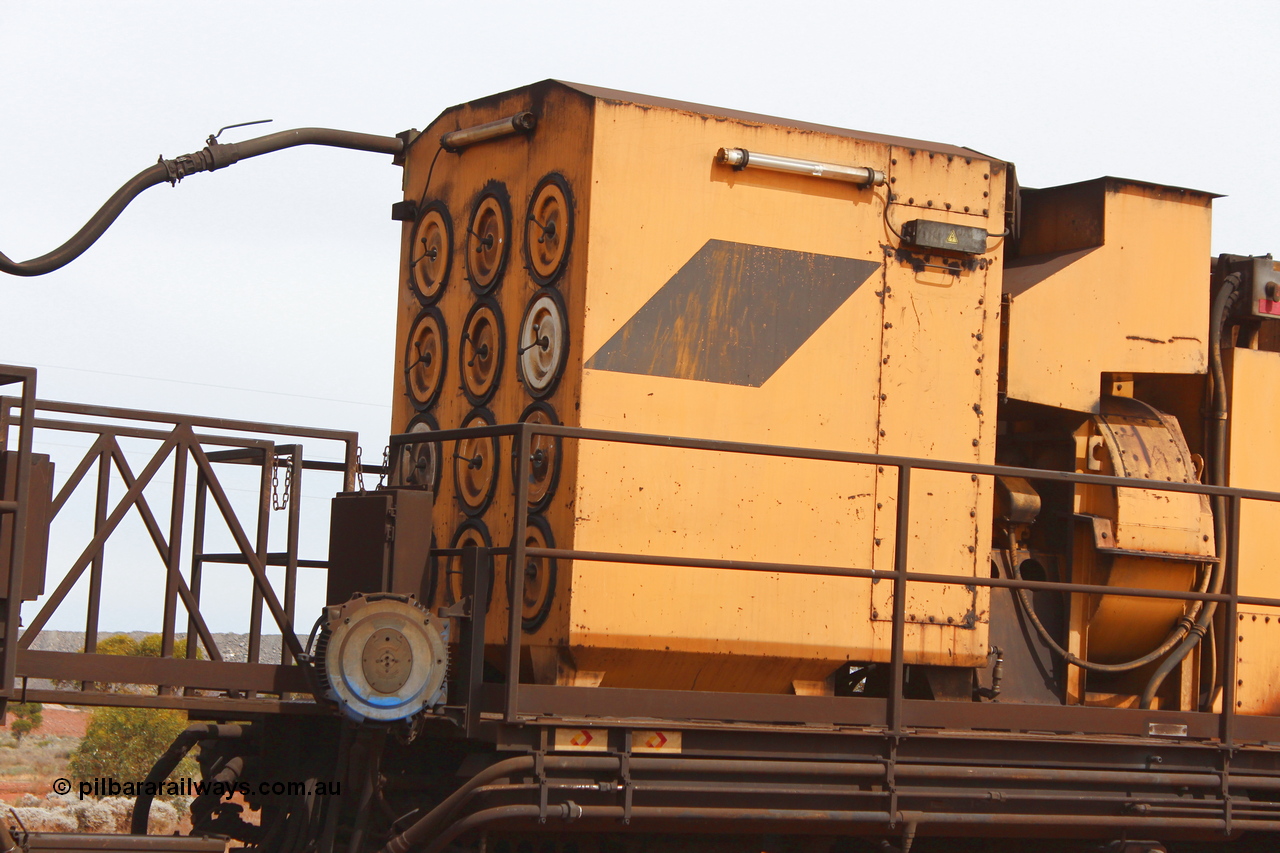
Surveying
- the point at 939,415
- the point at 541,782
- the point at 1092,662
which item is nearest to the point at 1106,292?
the point at 939,415

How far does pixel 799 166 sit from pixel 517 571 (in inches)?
99.7

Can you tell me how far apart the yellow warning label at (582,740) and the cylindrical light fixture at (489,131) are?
3.07 meters

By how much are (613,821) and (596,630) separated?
86cm

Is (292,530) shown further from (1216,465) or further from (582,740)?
(1216,465)

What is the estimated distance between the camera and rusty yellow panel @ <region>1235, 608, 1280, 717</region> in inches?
317

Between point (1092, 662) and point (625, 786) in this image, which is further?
point (1092, 662)

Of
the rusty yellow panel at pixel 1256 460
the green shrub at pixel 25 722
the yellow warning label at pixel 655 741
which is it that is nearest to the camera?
the yellow warning label at pixel 655 741

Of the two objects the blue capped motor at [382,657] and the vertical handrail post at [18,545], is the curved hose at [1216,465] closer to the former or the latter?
the blue capped motor at [382,657]

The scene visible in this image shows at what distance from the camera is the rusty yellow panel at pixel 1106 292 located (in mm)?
7629

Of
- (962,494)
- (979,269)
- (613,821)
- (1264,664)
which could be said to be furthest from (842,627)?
(1264,664)

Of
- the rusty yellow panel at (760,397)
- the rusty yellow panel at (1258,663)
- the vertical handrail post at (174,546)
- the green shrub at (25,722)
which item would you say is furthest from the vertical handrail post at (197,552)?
the green shrub at (25,722)

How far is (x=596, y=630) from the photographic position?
6.43 m

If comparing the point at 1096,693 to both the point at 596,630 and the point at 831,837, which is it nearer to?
the point at 831,837

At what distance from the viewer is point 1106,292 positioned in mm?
7836
